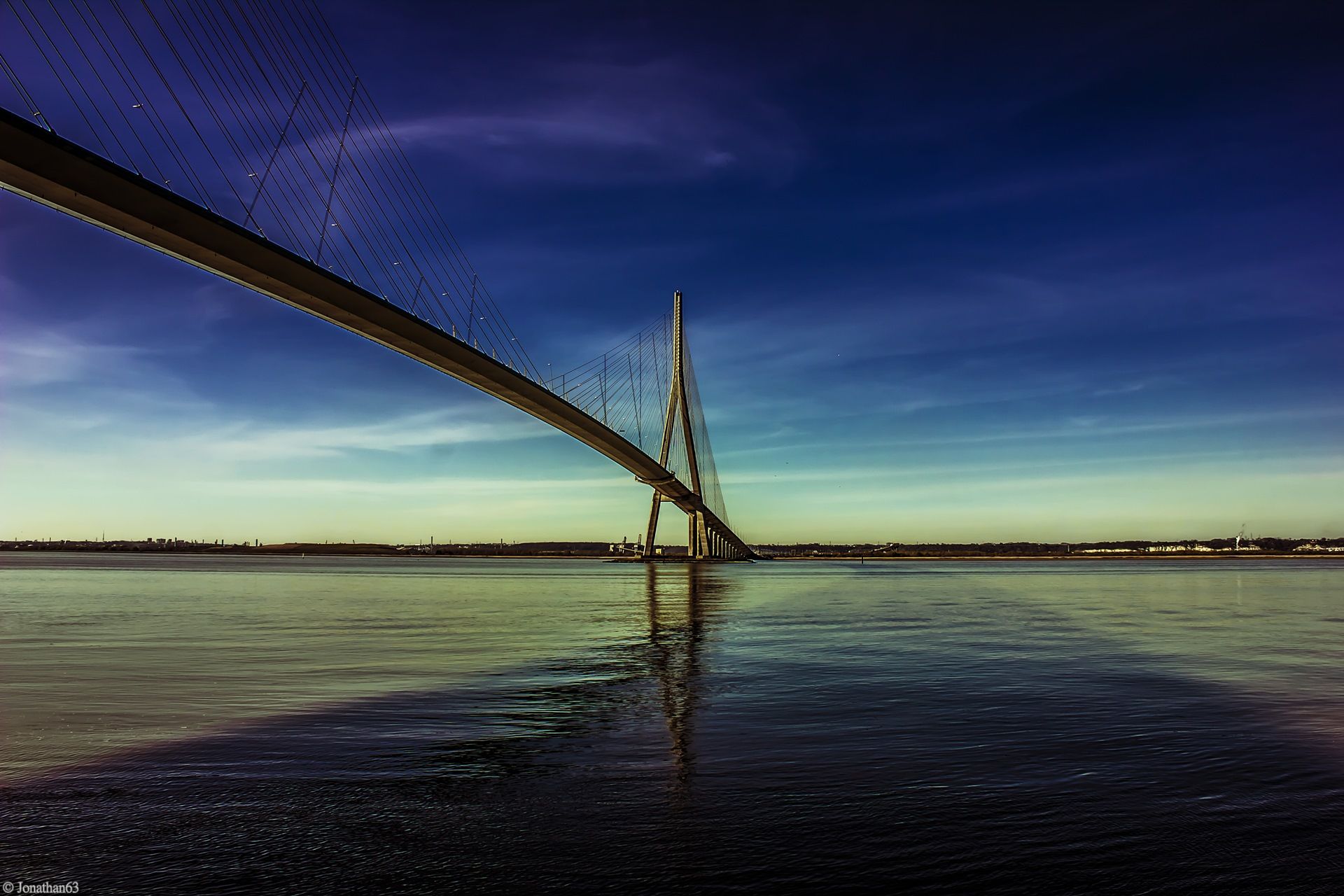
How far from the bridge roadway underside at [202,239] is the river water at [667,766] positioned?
914 centimetres

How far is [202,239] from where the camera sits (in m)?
20.6

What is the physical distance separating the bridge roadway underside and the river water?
Answer: 30.0ft

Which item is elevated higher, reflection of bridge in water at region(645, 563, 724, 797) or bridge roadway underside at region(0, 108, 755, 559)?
bridge roadway underside at region(0, 108, 755, 559)

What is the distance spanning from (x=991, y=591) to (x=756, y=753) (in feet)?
157

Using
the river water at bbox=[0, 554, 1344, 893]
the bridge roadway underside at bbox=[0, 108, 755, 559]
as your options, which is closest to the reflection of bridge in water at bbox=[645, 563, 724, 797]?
the river water at bbox=[0, 554, 1344, 893]

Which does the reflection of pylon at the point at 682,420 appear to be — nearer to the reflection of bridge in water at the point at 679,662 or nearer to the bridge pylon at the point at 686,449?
the bridge pylon at the point at 686,449

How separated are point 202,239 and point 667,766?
1927 cm

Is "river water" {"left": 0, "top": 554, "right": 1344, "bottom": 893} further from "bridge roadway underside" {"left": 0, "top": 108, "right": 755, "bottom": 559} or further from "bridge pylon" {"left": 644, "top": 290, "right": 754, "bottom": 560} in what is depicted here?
"bridge pylon" {"left": 644, "top": 290, "right": 754, "bottom": 560}

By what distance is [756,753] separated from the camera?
8.06 m

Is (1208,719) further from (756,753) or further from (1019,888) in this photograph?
(1019,888)

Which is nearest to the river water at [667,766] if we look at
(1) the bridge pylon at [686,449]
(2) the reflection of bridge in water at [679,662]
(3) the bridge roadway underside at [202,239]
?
(2) the reflection of bridge in water at [679,662]

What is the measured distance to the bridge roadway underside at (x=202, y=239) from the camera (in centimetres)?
1574

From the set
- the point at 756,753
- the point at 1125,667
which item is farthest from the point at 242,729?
the point at 1125,667

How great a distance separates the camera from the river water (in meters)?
5.06
